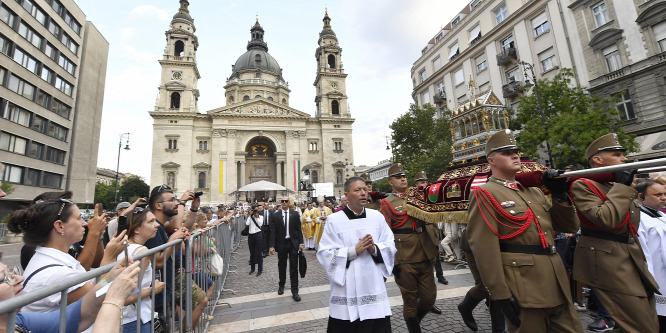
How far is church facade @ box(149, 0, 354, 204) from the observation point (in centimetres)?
3619

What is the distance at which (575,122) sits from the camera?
13234mm

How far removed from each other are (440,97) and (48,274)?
92.2 ft

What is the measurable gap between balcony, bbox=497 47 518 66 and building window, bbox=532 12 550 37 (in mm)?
1590

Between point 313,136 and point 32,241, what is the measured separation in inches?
1542

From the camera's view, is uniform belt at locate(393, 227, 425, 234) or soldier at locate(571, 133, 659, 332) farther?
uniform belt at locate(393, 227, 425, 234)

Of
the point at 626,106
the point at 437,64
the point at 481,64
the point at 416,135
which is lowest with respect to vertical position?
the point at 626,106

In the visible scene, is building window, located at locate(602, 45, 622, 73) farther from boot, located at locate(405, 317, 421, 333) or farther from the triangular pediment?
the triangular pediment

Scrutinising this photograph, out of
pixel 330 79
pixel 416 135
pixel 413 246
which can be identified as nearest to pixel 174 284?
pixel 413 246

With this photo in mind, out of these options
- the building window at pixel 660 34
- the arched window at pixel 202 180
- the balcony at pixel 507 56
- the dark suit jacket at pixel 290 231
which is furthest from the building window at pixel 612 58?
the arched window at pixel 202 180

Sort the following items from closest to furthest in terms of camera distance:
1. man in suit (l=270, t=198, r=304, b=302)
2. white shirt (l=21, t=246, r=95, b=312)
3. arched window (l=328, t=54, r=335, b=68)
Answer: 1. white shirt (l=21, t=246, r=95, b=312)
2. man in suit (l=270, t=198, r=304, b=302)
3. arched window (l=328, t=54, r=335, b=68)

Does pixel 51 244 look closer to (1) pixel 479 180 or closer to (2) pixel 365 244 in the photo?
(2) pixel 365 244

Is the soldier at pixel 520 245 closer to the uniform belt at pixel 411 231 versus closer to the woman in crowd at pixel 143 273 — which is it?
the uniform belt at pixel 411 231

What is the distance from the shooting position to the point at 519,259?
234 cm

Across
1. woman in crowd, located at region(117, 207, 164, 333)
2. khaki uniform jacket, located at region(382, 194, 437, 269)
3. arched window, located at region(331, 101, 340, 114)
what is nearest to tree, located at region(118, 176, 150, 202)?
arched window, located at region(331, 101, 340, 114)
